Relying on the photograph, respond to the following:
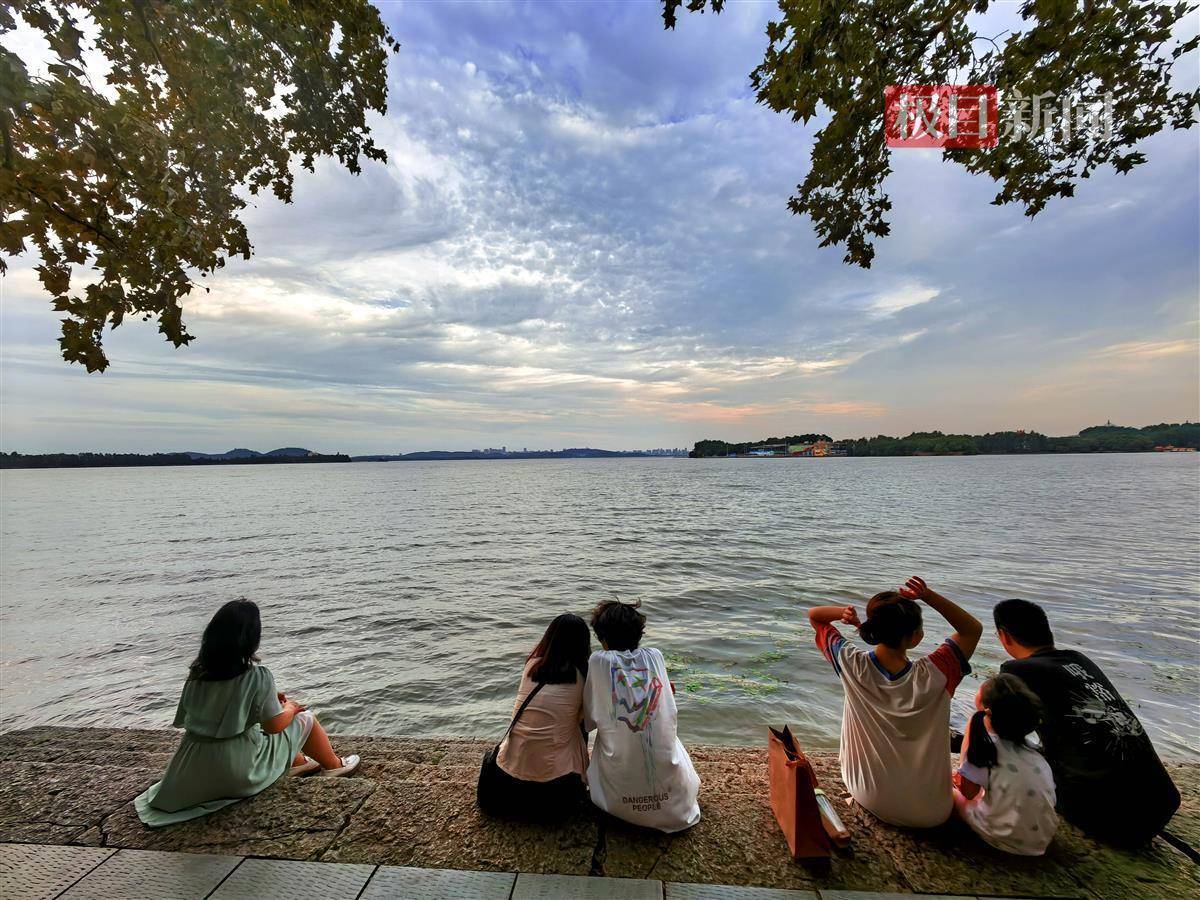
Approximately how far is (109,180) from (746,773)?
678 cm

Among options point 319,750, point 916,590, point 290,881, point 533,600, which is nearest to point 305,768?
point 319,750

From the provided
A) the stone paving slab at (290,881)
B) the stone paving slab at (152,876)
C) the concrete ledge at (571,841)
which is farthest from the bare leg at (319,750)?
the stone paving slab at (290,881)

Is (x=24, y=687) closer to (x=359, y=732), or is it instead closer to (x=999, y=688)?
(x=359, y=732)

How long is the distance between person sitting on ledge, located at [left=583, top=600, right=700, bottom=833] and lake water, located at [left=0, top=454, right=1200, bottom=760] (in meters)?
4.19

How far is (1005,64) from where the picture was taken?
3.96 meters

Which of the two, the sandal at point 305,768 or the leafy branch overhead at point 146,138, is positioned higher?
the leafy branch overhead at point 146,138

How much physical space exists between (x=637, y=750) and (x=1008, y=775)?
210cm

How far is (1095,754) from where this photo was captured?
123 inches

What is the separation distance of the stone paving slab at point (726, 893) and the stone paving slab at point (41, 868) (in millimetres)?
3186

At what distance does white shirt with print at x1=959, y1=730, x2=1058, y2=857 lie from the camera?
9.41 feet

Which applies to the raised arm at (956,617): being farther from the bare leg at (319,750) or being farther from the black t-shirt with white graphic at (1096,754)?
the bare leg at (319,750)

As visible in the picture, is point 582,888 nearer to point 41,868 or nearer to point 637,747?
point 637,747

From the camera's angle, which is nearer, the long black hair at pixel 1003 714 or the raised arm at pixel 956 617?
the long black hair at pixel 1003 714

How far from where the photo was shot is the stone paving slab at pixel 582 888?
2633mm
